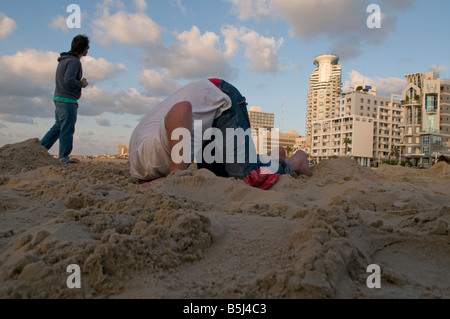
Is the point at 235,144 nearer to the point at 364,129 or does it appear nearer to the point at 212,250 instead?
the point at 212,250

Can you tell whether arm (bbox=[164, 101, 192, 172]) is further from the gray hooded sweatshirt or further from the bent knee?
the gray hooded sweatshirt

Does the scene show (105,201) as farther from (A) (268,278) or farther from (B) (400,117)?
(B) (400,117)

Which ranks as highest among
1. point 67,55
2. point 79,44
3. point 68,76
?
point 79,44

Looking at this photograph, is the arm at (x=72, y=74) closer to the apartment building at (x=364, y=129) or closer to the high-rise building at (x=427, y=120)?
the high-rise building at (x=427, y=120)

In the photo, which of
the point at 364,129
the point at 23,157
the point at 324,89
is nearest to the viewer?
the point at 23,157

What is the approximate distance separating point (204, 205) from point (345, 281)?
1027 mm

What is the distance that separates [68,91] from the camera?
14.2 feet

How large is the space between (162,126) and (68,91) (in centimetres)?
238

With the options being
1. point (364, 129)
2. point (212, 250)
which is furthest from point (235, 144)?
point (364, 129)

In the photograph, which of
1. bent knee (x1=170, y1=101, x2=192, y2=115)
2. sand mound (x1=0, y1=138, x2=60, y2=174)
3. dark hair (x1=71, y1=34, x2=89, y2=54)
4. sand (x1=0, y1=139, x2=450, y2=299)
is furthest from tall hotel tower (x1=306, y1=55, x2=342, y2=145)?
sand (x1=0, y1=139, x2=450, y2=299)

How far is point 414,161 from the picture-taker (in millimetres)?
46438

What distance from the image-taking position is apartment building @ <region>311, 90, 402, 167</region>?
178 feet

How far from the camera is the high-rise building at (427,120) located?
140ft

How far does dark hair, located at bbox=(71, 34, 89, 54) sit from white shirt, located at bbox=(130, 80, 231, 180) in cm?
198
